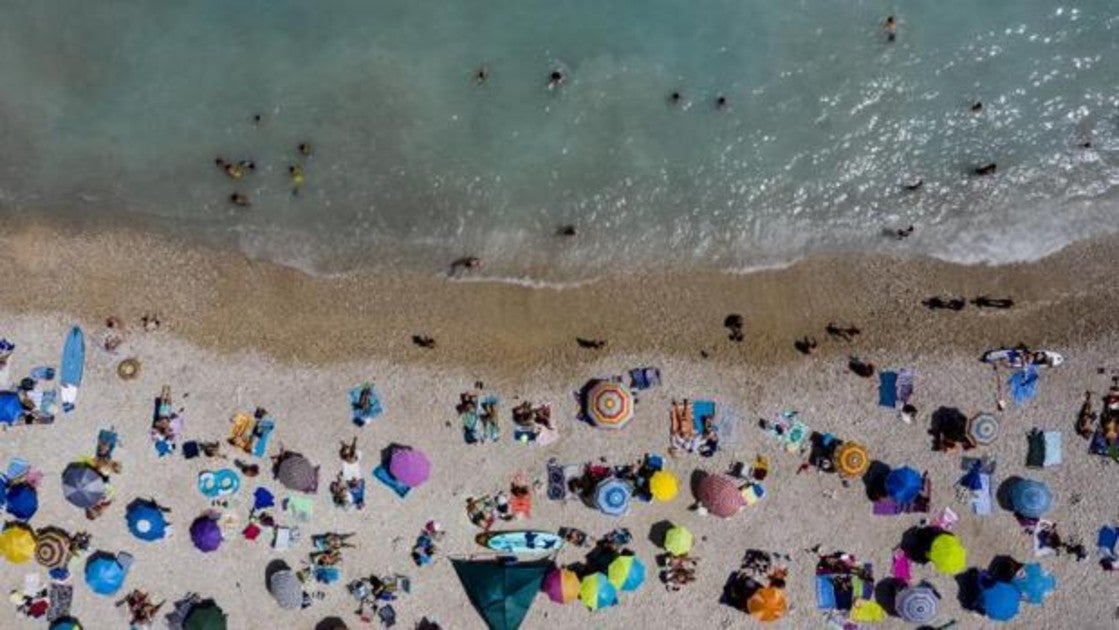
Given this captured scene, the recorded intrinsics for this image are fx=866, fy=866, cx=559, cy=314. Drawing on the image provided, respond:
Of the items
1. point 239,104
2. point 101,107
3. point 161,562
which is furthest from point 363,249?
point 161,562

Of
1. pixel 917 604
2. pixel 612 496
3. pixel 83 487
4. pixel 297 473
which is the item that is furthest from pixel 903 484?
pixel 83 487

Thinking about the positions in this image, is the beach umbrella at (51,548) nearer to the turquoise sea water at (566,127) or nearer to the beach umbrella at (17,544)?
the beach umbrella at (17,544)

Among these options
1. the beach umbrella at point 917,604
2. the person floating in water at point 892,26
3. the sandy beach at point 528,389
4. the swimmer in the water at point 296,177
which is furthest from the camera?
the person floating in water at point 892,26

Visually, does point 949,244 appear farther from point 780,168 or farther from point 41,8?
point 41,8

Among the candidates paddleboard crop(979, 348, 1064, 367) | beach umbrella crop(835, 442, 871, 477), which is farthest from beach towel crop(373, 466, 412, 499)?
paddleboard crop(979, 348, 1064, 367)

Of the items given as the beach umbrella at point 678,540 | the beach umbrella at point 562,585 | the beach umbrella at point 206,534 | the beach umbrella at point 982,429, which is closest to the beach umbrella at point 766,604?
the beach umbrella at point 678,540

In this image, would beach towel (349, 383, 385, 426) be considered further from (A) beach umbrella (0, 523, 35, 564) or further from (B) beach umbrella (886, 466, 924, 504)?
(B) beach umbrella (886, 466, 924, 504)

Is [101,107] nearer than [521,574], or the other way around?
[521,574]
